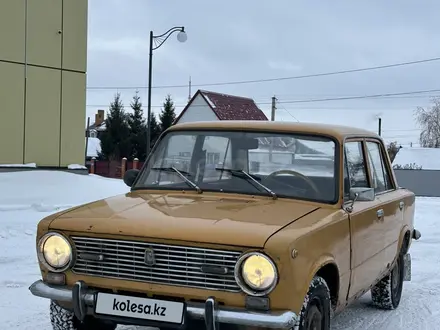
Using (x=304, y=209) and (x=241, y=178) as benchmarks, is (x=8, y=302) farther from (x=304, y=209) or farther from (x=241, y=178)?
(x=304, y=209)

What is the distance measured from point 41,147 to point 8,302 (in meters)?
9.72

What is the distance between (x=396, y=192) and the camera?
638 cm

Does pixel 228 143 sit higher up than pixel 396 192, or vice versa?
pixel 228 143

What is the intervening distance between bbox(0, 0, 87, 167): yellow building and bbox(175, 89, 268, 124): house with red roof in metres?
24.0

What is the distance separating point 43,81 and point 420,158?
40.4 metres

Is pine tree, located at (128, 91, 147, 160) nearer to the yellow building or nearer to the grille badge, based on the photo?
the yellow building

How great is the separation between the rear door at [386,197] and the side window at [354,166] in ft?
0.71

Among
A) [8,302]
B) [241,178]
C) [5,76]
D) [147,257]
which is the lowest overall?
[8,302]

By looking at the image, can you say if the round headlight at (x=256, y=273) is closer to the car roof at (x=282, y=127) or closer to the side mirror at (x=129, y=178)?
the car roof at (x=282, y=127)

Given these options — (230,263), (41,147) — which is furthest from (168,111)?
(230,263)

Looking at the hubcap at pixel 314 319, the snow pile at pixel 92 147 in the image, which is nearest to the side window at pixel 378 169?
the hubcap at pixel 314 319

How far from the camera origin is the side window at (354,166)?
4.83 meters

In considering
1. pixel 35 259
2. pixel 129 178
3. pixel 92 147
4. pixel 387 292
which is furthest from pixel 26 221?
pixel 92 147

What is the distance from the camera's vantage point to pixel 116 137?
4150cm
